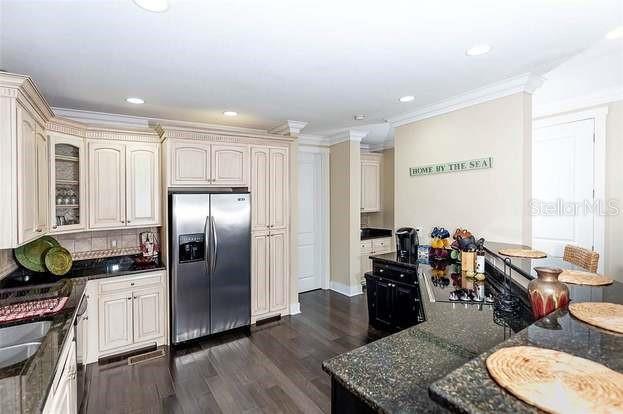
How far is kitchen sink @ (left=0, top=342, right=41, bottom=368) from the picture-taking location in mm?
1569

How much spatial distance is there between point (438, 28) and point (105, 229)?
340 cm

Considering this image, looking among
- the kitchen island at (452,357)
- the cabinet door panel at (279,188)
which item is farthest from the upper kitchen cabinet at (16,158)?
the cabinet door panel at (279,188)

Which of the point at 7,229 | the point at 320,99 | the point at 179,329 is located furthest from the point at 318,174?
the point at 7,229

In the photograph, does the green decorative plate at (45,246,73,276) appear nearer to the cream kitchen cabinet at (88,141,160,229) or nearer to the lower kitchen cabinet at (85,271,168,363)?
the lower kitchen cabinet at (85,271,168,363)

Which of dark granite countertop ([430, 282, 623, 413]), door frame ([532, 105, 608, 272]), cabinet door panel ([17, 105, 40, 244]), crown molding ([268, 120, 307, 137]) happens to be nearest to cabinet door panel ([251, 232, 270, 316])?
crown molding ([268, 120, 307, 137])

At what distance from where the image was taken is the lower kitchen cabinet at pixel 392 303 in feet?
9.99

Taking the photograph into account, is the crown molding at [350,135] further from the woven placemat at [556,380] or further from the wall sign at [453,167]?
the woven placemat at [556,380]

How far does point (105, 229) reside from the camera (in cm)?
319

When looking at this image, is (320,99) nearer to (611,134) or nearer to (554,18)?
(554,18)

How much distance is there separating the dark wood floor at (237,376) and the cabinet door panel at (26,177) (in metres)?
1.37

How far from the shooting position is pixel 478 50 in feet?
6.93

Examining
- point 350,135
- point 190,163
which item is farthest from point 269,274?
point 350,135

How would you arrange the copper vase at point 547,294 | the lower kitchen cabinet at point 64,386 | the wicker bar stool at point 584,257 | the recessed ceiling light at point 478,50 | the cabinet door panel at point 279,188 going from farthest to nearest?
1. the cabinet door panel at point 279,188
2. the wicker bar stool at point 584,257
3. the recessed ceiling light at point 478,50
4. the copper vase at point 547,294
5. the lower kitchen cabinet at point 64,386

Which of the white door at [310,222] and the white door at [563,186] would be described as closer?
the white door at [563,186]
